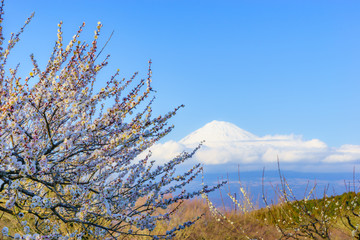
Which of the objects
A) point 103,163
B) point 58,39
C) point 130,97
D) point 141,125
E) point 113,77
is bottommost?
point 103,163

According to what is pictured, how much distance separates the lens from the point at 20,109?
403 cm

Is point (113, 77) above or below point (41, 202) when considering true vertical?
above

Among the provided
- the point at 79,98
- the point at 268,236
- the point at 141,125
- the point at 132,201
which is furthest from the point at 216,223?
the point at 79,98

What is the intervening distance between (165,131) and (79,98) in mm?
1609

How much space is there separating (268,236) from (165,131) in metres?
5.21

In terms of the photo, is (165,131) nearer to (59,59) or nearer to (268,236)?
(59,59)

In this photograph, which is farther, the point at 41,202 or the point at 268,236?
the point at 268,236

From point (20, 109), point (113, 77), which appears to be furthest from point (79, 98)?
point (113, 77)

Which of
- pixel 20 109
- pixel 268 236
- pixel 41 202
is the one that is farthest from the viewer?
pixel 268 236

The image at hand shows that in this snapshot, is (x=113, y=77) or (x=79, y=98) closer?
(x=79, y=98)

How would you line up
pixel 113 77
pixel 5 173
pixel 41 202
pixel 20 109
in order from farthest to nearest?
1. pixel 113 77
2. pixel 20 109
3. pixel 5 173
4. pixel 41 202

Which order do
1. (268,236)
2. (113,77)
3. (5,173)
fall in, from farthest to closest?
(268,236), (113,77), (5,173)

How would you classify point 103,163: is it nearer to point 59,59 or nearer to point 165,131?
point 165,131

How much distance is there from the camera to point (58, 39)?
4.81 m
